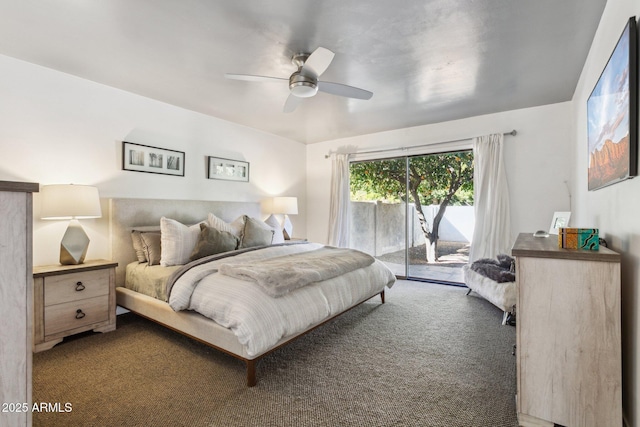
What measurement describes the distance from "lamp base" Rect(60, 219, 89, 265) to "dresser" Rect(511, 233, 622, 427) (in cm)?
341

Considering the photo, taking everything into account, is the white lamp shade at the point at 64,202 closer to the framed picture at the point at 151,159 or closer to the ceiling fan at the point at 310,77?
the framed picture at the point at 151,159

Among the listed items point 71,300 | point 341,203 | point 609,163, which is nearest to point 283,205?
point 341,203

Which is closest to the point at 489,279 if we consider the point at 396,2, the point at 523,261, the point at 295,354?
the point at 523,261

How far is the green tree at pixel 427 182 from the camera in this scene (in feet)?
15.4

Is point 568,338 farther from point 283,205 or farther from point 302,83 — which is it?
point 283,205

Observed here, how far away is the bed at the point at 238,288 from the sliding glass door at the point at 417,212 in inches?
63.0

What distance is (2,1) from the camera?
77.4 inches

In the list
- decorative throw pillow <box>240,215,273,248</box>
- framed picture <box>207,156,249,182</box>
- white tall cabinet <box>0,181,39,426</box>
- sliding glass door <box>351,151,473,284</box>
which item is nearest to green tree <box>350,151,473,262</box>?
sliding glass door <box>351,151,473,284</box>

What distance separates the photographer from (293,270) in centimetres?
244

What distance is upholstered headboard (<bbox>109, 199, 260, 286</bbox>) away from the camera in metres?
3.28

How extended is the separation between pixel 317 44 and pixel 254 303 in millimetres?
1998

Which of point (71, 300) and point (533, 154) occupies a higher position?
point (533, 154)

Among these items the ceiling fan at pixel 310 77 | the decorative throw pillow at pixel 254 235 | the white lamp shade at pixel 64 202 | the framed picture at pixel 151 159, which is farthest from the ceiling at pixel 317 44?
the decorative throw pillow at pixel 254 235

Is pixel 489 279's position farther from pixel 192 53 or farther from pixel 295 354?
pixel 192 53
